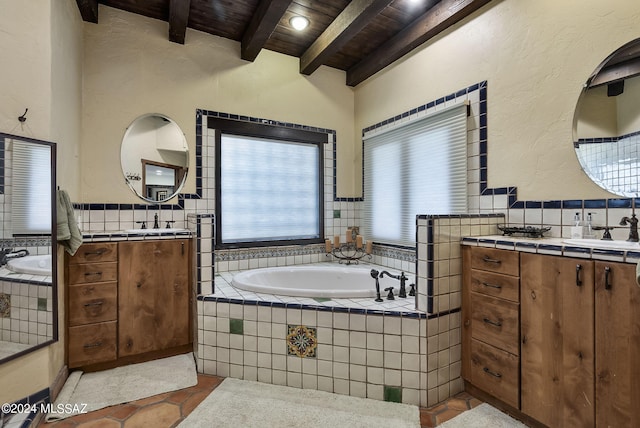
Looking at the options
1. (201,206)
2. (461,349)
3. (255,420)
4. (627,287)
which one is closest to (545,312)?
(627,287)

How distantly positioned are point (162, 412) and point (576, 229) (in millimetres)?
2530

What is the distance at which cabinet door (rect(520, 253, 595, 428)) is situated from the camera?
133cm

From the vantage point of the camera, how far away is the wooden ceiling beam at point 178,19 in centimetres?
227

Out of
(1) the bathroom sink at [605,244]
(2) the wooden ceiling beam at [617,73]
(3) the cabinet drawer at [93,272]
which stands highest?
(2) the wooden ceiling beam at [617,73]

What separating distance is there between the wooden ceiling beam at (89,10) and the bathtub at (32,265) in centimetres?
187

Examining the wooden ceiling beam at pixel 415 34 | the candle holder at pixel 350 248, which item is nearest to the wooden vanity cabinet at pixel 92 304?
the candle holder at pixel 350 248

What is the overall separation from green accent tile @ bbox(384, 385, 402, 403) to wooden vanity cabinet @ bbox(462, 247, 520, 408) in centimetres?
43

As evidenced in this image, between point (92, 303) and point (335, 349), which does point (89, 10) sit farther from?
point (335, 349)

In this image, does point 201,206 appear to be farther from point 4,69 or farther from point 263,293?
point 4,69

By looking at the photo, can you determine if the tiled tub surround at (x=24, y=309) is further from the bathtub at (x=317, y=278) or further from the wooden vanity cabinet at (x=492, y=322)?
the wooden vanity cabinet at (x=492, y=322)

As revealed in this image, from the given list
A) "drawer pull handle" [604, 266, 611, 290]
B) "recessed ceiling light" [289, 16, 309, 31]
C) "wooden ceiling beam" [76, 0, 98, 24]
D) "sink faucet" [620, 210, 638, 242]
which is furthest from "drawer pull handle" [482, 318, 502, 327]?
"wooden ceiling beam" [76, 0, 98, 24]

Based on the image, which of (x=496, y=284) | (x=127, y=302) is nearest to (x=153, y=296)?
(x=127, y=302)

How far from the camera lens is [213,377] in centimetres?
204

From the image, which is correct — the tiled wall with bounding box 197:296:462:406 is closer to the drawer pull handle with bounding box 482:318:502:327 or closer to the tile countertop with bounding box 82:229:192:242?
Result: the drawer pull handle with bounding box 482:318:502:327
